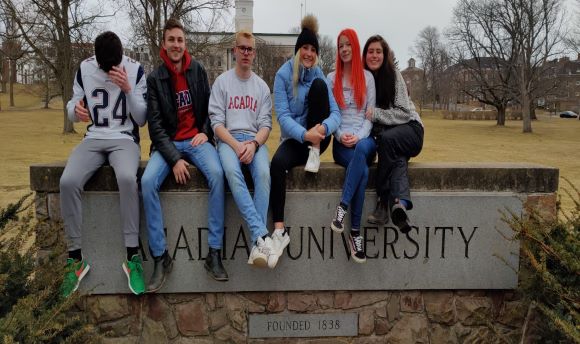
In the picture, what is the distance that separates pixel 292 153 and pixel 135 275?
1402mm

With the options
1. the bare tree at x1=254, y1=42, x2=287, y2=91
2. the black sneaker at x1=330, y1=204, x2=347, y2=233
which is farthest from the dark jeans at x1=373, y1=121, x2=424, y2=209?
the bare tree at x1=254, y1=42, x2=287, y2=91

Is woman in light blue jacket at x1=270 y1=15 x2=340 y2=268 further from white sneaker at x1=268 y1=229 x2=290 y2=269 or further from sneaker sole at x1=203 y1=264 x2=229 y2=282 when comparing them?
sneaker sole at x1=203 y1=264 x2=229 y2=282

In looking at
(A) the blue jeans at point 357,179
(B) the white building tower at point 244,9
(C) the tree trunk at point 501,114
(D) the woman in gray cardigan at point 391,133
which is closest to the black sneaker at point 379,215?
(D) the woman in gray cardigan at point 391,133

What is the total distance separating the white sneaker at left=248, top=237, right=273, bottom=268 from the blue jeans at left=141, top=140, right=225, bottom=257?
0.33 metres

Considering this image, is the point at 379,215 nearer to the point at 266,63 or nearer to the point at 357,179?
the point at 357,179

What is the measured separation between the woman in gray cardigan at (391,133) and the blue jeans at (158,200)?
1.10m

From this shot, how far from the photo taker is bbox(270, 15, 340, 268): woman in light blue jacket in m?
3.61

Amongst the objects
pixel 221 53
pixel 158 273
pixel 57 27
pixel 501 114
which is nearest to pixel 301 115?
pixel 158 273

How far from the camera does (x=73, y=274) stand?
11.5 ft

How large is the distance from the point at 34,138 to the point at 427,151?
16.0 metres

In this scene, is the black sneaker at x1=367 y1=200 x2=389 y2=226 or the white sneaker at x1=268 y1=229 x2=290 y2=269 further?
the black sneaker at x1=367 y1=200 x2=389 y2=226

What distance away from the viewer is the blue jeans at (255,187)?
3426 mm

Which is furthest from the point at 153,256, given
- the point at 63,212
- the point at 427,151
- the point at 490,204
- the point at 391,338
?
the point at 427,151

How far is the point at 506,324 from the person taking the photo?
3883mm
